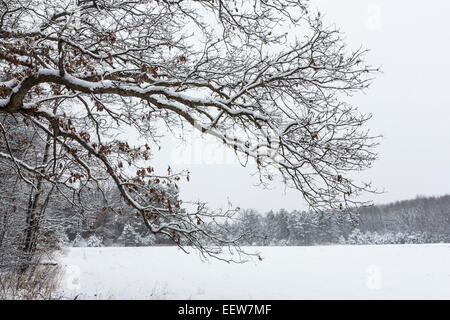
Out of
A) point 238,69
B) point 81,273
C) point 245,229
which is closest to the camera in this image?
point 245,229

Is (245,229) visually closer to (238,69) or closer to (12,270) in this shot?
(238,69)

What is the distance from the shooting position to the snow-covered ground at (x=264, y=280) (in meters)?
10.4

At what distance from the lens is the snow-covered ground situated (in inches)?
408

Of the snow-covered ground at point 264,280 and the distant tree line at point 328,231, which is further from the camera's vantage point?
the distant tree line at point 328,231

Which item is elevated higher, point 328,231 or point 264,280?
Answer: point 328,231

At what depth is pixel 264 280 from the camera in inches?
520

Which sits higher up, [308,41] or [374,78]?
[308,41]

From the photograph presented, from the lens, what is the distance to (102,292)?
978 cm

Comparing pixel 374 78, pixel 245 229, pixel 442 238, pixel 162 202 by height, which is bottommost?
pixel 442 238

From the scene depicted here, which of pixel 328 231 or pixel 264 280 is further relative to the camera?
pixel 328 231

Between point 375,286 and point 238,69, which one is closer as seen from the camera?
point 238,69

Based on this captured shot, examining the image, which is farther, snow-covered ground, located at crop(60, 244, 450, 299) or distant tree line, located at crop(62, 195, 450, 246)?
distant tree line, located at crop(62, 195, 450, 246)

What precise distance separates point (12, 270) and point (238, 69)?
7302mm
